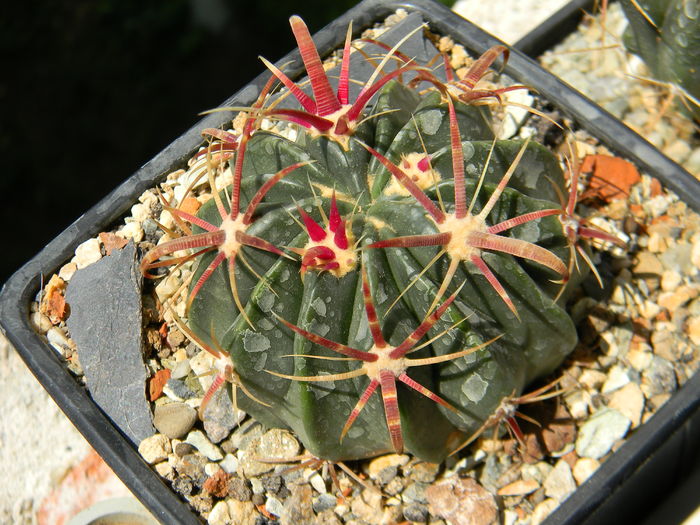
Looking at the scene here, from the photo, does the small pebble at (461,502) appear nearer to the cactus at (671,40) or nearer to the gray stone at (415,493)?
the gray stone at (415,493)

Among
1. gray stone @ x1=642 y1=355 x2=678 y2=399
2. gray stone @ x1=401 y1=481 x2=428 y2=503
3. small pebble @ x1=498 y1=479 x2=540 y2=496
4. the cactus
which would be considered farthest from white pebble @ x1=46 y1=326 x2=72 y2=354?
the cactus

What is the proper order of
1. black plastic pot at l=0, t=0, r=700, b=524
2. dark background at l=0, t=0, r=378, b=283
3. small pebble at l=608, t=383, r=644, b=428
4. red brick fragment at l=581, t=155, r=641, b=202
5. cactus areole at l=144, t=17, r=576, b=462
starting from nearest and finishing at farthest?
1. cactus areole at l=144, t=17, r=576, b=462
2. black plastic pot at l=0, t=0, r=700, b=524
3. small pebble at l=608, t=383, r=644, b=428
4. red brick fragment at l=581, t=155, r=641, b=202
5. dark background at l=0, t=0, r=378, b=283

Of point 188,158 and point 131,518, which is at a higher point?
point 188,158

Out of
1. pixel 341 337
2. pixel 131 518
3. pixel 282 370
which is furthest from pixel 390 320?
pixel 131 518

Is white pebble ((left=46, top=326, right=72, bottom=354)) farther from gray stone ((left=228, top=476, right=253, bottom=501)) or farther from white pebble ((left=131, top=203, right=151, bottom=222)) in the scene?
gray stone ((left=228, top=476, right=253, bottom=501))

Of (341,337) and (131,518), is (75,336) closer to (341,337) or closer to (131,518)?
(131,518)

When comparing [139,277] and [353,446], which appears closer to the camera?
[353,446]

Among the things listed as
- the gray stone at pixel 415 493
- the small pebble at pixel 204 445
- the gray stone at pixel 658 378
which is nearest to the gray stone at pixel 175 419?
the small pebble at pixel 204 445
